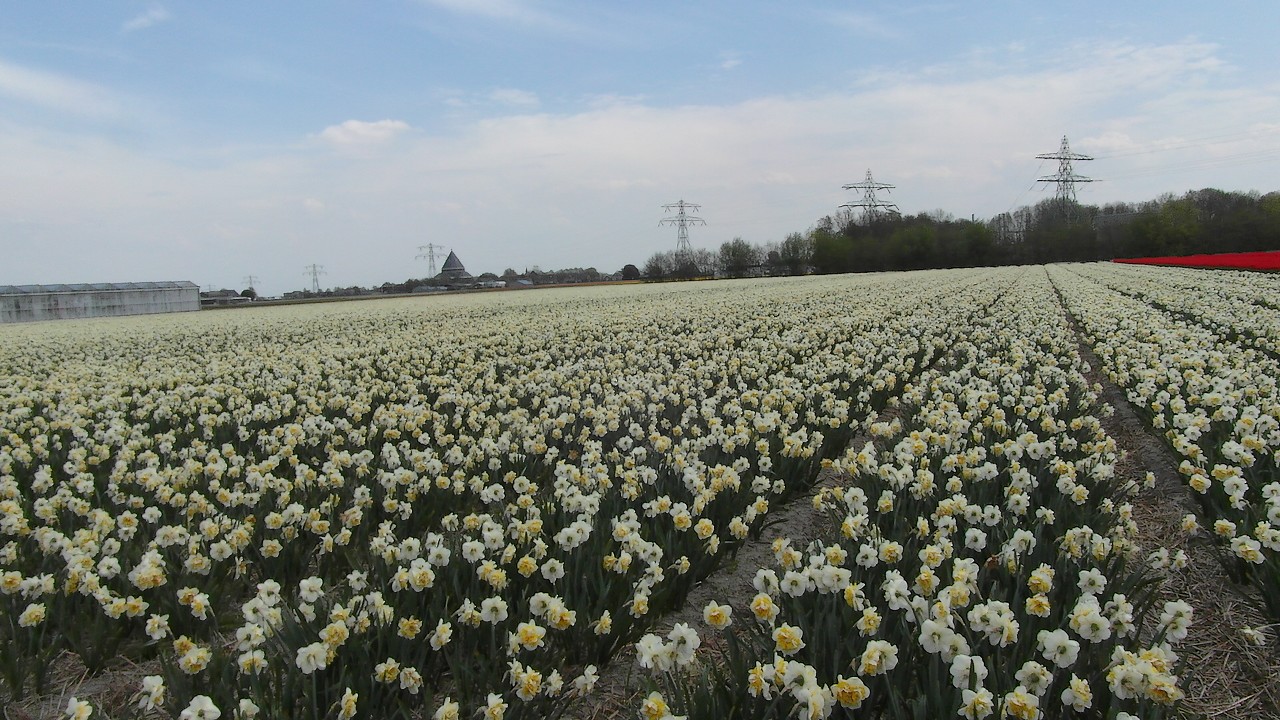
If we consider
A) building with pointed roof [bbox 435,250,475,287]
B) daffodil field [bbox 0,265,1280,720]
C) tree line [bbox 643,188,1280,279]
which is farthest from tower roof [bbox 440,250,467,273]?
daffodil field [bbox 0,265,1280,720]

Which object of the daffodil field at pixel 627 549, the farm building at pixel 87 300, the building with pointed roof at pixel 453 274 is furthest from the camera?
the building with pointed roof at pixel 453 274

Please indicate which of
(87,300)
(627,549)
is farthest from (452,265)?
(627,549)

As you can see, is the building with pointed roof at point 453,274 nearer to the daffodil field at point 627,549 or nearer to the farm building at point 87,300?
the farm building at point 87,300

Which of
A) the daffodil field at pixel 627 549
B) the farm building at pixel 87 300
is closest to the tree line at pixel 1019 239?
the farm building at pixel 87 300

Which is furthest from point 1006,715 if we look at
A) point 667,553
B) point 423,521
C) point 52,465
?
point 52,465

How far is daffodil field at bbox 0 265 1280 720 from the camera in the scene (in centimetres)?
273

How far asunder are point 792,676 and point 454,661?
139cm

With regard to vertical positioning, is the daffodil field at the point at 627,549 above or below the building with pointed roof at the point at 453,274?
below

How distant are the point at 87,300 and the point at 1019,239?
96.3 m

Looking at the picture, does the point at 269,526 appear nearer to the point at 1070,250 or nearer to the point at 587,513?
the point at 587,513

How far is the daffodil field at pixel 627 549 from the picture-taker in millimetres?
2727

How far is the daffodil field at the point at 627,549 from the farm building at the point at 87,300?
56.7 meters

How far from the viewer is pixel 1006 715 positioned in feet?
7.95

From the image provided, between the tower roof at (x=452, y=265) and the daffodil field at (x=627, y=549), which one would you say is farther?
the tower roof at (x=452, y=265)
